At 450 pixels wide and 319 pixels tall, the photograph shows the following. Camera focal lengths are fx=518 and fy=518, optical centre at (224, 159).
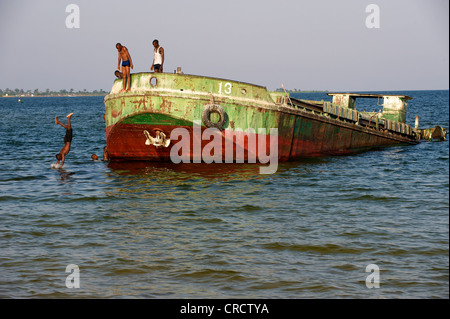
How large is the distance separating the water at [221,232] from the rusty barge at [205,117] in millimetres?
843

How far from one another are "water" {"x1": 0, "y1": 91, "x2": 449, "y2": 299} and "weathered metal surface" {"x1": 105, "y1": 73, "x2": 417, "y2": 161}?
110cm

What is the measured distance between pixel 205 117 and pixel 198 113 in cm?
25

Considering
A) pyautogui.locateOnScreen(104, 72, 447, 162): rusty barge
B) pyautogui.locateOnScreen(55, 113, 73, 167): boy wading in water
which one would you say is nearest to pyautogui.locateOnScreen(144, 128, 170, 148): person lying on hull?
pyautogui.locateOnScreen(104, 72, 447, 162): rusty barge

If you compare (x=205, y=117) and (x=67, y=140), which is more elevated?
(x=205, y=117)

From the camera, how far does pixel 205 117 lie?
15.2 meters

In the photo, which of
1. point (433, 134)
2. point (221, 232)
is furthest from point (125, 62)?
point (433, 134)

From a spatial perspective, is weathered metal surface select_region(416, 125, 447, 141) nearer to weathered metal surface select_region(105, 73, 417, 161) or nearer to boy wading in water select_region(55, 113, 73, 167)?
weathered metal surface select_region(105, 73, 417, 161)

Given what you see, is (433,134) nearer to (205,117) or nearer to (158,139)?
(205,117)

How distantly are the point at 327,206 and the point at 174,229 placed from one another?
13.2 feet

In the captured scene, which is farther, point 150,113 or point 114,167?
point 114,167

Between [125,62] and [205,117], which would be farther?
[125,62]

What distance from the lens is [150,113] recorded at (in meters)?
15.3
